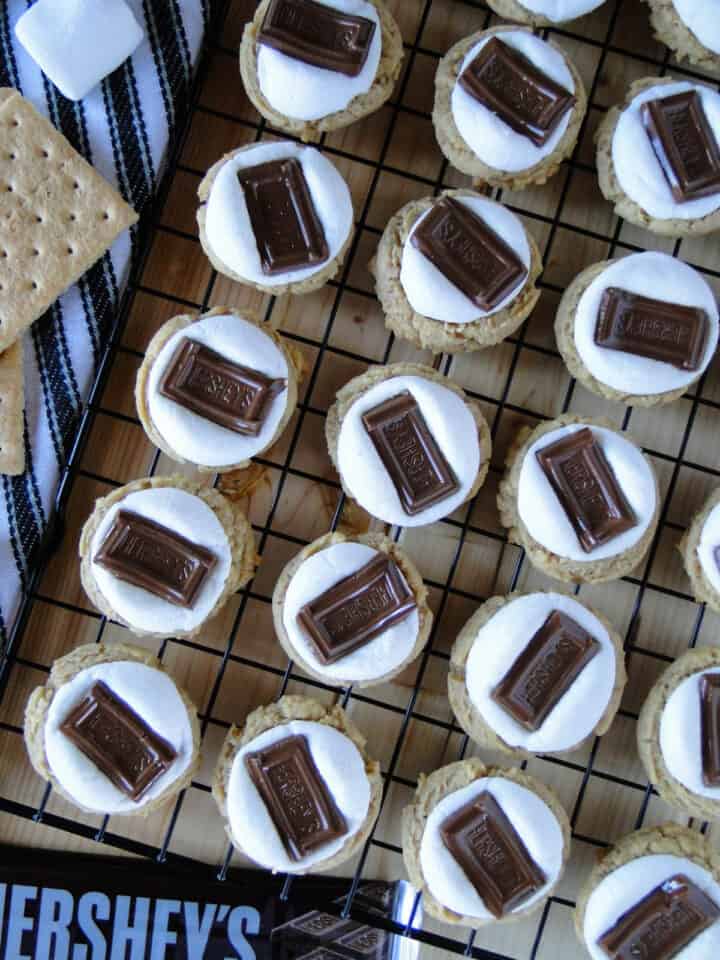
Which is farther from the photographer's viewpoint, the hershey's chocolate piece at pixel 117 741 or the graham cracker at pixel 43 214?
the graham cracker at pixel 43 214

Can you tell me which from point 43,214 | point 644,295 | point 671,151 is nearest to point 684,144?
point 671,151

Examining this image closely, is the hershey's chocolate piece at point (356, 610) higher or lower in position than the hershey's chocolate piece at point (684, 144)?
lower

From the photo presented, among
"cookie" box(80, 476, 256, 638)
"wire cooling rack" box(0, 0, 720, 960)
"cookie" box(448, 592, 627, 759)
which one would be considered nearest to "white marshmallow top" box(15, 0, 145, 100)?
"wire cooling rack" box(0, 0, 720, 960)

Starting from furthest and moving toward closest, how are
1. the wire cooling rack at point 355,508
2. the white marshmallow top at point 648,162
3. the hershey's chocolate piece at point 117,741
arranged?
the wire cooling rack at point 355,508, the white marshmallow top at point 648,162, the hershey's chocolate piece at point 117,741

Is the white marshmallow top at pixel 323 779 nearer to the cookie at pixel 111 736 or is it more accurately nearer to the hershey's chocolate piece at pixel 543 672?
the cookie at pixel 111 736

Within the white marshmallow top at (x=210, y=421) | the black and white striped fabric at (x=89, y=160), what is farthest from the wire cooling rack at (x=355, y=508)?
the white marshmallow top at (x=210, y=421)

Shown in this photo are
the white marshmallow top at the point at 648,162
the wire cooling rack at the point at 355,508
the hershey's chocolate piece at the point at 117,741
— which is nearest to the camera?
the hershey's chocolate piece at the point at 117,741

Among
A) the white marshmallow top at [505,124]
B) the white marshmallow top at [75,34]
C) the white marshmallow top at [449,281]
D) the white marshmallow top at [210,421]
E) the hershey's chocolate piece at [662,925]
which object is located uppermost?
the white marshmallow top at [505,124]
